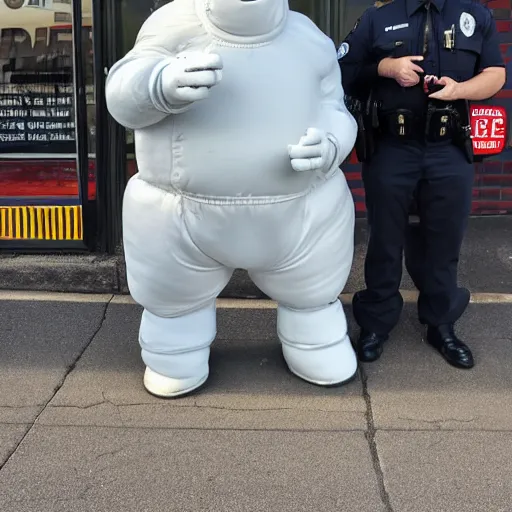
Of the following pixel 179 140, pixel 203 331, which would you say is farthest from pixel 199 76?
pixel 203 331

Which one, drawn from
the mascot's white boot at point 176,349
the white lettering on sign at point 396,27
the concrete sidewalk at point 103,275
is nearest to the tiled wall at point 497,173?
the concrete sidewalk at point 103,275

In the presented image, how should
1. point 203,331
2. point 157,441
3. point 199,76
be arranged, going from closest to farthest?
point 199,76 < point 157,441 < point 203,331

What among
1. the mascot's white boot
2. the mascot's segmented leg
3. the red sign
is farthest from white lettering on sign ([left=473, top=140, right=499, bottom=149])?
the mascot's white boot

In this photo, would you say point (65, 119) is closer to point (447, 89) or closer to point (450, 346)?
point (447, 89)

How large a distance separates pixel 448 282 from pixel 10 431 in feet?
7.07

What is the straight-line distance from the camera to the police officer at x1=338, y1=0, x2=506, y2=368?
3.23 metres

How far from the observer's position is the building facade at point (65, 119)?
4.66 metres

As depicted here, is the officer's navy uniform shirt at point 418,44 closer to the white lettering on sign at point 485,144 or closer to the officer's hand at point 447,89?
the officer's hand at point 447,89

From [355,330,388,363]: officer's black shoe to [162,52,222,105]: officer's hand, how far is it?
1.69m

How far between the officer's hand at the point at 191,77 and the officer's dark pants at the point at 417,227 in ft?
4.02

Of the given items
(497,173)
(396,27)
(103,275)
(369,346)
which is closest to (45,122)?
(103,275)

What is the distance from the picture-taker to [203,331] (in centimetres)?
321

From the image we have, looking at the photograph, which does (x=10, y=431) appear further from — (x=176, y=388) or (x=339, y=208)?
(x=339, y=208)

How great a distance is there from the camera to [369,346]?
3627 millimetres
